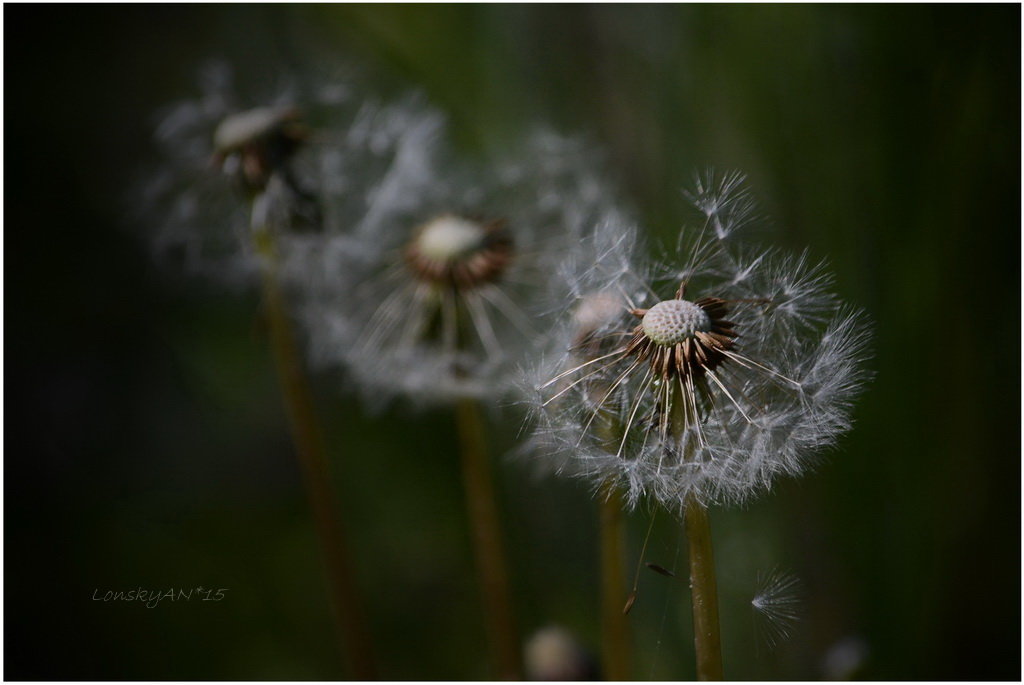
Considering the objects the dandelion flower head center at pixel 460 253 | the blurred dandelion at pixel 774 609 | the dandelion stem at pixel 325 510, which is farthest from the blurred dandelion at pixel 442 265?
the blurred dandelion at pixel 774 609

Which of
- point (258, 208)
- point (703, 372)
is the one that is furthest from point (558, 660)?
point (258, 208)

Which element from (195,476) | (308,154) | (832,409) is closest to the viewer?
(832,409)

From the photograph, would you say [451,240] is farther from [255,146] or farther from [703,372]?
[703,372]

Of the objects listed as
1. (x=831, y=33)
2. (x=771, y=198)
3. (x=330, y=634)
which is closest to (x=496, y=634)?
(x=330, y=634)

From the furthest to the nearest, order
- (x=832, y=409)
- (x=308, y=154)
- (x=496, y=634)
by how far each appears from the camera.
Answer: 1. (x=308, y=154)
2. (x=496, y=634)
3. (x=832, y=409)

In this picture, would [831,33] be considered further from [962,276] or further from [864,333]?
[864,333]

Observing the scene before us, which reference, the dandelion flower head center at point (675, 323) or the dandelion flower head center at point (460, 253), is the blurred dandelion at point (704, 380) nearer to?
the dandelion flower head center at point (675, 323)

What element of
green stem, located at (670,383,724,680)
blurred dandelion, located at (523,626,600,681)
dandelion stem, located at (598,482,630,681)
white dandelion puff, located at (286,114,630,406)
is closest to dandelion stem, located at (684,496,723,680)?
green stem, located at (670,383,724,680)
